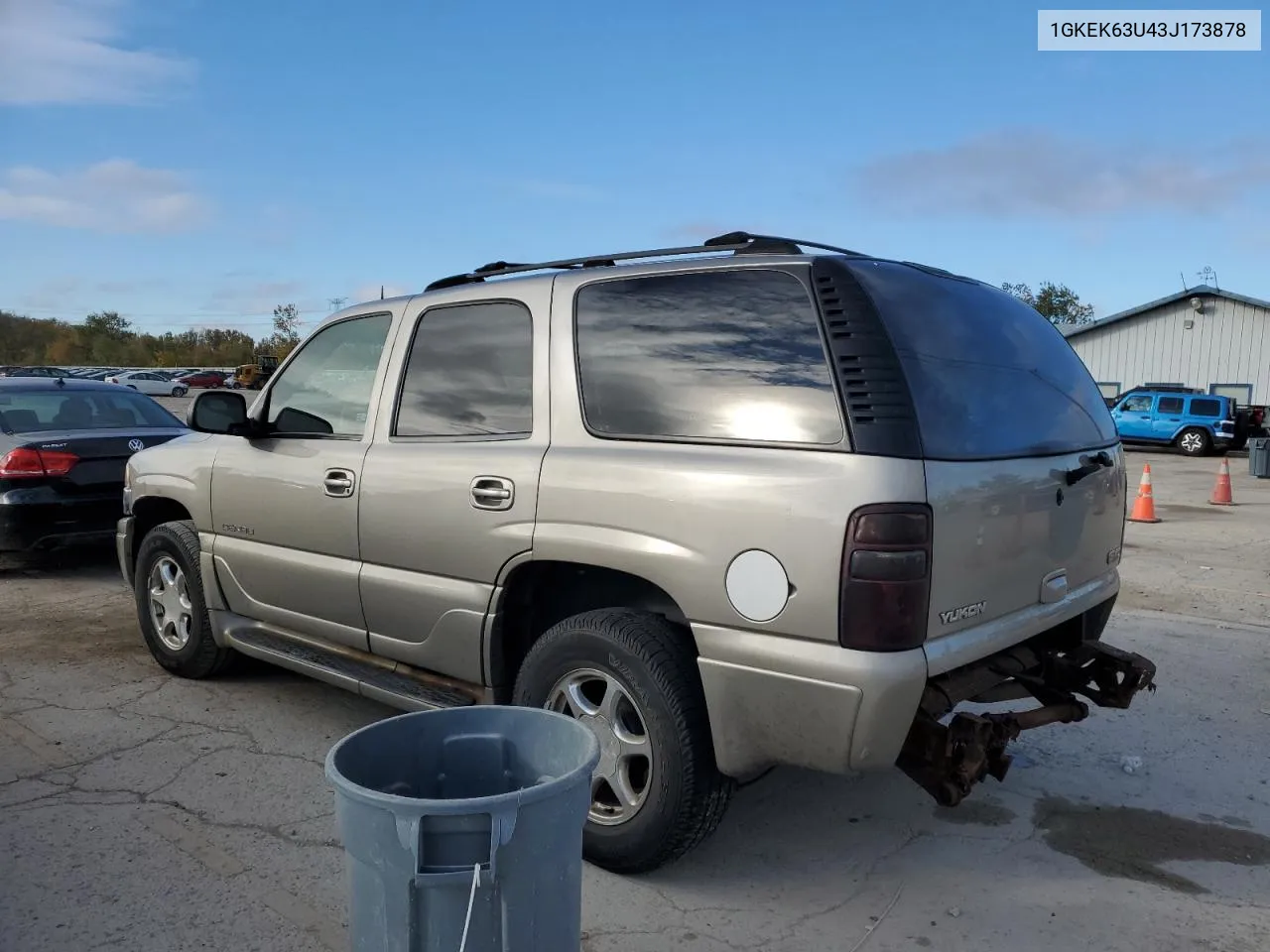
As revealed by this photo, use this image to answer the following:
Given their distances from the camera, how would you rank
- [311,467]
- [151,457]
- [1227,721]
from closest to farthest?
[311,467], [1227,721], [151,457]

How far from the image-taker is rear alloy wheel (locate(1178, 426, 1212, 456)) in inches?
1046

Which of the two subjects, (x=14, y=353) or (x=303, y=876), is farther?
(x=14, y=353)

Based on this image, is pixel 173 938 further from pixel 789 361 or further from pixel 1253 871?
pixel 1253 871

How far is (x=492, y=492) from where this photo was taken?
3.56 meters

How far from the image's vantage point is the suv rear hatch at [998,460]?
2.85 metres

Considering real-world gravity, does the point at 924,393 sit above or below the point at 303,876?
above

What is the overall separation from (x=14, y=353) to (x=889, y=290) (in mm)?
100391

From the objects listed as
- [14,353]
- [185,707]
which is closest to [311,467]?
[185,707]

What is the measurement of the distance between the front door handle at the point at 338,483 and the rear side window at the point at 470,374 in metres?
0.28

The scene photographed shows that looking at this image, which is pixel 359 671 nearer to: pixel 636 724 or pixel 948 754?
pixel 636 724

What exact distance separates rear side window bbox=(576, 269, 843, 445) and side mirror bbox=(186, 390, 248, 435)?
6.28 ft

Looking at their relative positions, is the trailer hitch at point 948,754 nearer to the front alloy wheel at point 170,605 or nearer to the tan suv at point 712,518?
the tan suv at point 712,518

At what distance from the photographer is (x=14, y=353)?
87125 millimetres

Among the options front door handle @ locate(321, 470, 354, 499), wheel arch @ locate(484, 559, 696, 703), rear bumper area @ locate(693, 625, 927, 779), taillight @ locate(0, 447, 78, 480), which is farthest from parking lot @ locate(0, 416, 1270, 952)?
taillight @ locate(0, 447, 78, 480)
